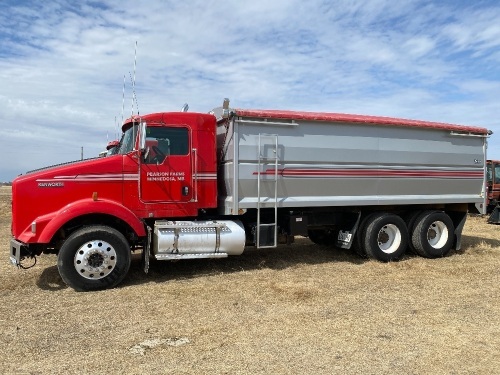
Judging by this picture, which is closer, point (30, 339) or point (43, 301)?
point (30, 339)

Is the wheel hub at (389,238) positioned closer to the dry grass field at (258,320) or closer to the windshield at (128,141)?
the dry grass field at (258,320)

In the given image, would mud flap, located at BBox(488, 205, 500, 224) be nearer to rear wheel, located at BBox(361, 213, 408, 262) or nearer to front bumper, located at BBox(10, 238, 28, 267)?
rear wheel, located at BBox(361, 213, 408, 262)

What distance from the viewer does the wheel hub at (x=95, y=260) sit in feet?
22.6

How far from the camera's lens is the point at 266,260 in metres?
9.20

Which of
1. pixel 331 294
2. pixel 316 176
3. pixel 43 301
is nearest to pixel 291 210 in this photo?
pixel 316 176

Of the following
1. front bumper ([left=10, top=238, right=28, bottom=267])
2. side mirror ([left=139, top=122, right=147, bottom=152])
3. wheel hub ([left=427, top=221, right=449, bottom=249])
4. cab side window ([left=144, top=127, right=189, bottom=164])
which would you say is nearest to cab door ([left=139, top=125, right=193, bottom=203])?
cab side window ([left=144, top=127, right=189, bottom=164])

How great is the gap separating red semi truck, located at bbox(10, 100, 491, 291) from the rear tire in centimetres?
2

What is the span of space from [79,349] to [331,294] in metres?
3.53

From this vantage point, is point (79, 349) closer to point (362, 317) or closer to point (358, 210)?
point (362, 317)

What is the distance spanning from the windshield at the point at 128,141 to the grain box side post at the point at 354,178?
61.4 inches

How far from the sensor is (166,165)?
764 cm

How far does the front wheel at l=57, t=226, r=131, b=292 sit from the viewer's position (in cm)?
682

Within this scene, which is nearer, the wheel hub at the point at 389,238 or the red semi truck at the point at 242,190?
the red semi truck at the point at 242,190

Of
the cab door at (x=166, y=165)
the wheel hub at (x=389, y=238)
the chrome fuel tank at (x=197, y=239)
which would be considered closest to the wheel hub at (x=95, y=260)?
the chrome fuel tank at (x=197, y=239)
